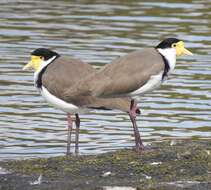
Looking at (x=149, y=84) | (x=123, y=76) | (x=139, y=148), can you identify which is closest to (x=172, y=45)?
(x=149, y=84)

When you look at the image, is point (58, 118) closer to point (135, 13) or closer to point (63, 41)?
point (63, 41)

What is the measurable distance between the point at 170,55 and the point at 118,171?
5.79 ft

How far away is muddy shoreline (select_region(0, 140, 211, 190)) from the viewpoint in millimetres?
9539

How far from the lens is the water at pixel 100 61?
44.9 ft

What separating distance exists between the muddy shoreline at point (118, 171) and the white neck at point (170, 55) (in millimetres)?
904

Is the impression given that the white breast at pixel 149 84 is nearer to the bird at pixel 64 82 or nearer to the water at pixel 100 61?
the bird at pixel 64 82

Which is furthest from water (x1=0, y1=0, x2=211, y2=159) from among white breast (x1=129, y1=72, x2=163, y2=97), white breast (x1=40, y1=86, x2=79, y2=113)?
white breast (x1=129, y1=72, x2=163, y2=97)

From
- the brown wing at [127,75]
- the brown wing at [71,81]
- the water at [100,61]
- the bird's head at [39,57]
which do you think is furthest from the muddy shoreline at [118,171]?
the water at [100,61]

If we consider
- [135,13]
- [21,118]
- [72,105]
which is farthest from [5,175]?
[135,13]

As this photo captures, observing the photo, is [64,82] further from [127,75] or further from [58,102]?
[127,75]

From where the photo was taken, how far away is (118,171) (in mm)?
10086

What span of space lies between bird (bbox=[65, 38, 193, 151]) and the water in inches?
73.8

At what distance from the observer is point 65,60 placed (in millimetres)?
11906

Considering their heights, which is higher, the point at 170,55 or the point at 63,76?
the point at 170,55
